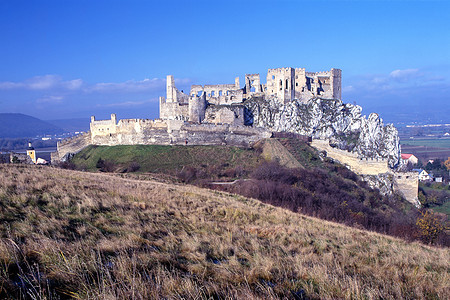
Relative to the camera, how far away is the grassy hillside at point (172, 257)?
4.04 meters

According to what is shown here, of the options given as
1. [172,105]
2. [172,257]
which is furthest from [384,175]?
[172,257]

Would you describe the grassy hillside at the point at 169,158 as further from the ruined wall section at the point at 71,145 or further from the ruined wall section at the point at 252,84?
the ruined wall section at the point at 252,84

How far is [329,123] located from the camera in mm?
49500

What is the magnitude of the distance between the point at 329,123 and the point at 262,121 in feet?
31.5

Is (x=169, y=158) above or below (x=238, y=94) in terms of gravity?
below

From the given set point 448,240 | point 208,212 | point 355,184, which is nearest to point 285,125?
point 355,184

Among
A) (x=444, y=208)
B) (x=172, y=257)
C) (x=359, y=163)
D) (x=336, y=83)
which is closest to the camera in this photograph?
(x=172, y=257)

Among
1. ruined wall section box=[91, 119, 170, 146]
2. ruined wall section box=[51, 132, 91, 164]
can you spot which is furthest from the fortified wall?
ruined wall section box=[51, 132, 91, 164]

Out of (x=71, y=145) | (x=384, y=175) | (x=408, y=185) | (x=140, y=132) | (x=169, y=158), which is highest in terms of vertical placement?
(x=140, y=132)

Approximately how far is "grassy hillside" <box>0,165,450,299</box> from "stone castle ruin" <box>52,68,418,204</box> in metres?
27.7

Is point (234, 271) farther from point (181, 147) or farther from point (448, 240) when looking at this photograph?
point (181, 147)

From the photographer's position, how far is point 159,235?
6867mm

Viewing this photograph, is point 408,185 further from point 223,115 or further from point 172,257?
point 172,257

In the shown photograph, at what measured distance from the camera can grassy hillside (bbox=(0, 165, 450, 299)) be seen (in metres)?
4.04
